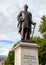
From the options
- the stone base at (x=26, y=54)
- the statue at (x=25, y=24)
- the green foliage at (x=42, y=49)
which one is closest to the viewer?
the stone base at (x=26, y=54)

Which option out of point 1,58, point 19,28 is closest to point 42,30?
point 19,28

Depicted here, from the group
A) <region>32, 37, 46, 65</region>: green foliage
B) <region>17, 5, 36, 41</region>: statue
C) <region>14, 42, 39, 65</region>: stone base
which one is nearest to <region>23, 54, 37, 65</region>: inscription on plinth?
<region>14, 42, 39, 65</region>: stone base

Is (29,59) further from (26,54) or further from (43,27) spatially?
(43,27)

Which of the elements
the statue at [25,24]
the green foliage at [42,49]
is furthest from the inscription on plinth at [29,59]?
the green foliage at [42,49]

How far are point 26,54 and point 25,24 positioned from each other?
194cm

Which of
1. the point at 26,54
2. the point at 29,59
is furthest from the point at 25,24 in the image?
the point at 29,59

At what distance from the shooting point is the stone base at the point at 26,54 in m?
11.6

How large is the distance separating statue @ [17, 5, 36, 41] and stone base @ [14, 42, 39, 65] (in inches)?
29.1

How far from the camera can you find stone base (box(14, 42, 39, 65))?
37.9ft

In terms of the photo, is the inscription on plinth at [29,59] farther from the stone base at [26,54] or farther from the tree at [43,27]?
the tree at [43,27]

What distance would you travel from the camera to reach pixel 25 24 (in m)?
12.6

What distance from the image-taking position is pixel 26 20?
12680 millimetres

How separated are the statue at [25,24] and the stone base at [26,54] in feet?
2.43

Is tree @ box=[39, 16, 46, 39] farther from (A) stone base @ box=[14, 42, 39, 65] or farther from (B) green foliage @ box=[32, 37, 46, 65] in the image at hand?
(A) stone base @ box=[14, 42, 39, 65]
